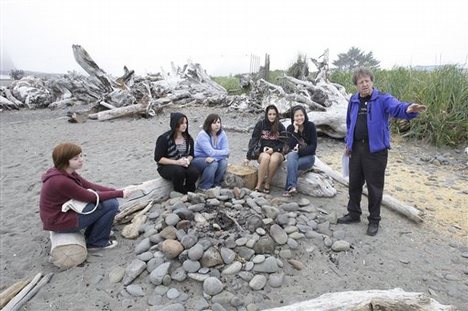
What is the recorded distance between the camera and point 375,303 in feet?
6.53

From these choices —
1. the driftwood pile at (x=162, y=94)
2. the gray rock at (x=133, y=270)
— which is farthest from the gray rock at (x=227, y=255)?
the driftwood pile at (x=162, y=94)

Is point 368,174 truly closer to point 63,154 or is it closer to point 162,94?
point 63,154

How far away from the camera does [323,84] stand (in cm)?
914

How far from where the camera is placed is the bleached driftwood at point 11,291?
8.87 feet

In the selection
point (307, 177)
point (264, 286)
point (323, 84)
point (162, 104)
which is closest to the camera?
point (264, 286)

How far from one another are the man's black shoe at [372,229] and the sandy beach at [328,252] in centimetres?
6

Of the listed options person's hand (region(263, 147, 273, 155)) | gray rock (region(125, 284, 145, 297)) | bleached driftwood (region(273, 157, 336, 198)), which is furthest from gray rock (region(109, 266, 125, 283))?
bleached driftwood (region(273, 157, 336, 198))

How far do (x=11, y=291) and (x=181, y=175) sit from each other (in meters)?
2.04

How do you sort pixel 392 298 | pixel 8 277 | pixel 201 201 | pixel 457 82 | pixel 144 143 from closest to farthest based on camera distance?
pixel 392 298 < pixel 8 277 < pixel 201 201 < pixel 457 82 < pixel 144 143

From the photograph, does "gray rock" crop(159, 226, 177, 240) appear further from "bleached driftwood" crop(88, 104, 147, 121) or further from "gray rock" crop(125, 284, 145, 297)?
"bleached driftwood" crop(88, 104, 147, 121)

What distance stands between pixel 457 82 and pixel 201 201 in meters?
6.86

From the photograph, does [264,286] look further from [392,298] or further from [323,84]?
[323,84]

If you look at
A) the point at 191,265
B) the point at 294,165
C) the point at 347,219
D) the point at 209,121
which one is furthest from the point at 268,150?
the point at 191,265

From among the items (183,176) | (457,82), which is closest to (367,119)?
(183,176)
